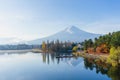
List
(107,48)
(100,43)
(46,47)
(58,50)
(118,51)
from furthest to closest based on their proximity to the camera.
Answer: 1. (46,47)
2. (58,50)
3. (100,43)
4. (107,48)
5. (118,51)

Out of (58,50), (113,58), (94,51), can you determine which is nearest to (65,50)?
(58,50)

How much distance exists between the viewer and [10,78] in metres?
23.1

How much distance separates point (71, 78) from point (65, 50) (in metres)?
→ 48.2

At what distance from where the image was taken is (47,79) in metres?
22.1

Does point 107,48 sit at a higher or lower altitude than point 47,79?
higher

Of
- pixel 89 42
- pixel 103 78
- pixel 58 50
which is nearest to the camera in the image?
pixel 103 78

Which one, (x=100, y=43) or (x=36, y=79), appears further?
(x=100, y=43)

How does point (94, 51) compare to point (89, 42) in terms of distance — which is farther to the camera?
point (89, 42)

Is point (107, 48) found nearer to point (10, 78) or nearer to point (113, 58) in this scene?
point (113, 58)

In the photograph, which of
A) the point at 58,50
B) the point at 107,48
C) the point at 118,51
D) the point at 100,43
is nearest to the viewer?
the point at 118,51

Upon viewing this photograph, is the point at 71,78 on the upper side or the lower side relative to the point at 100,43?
lower

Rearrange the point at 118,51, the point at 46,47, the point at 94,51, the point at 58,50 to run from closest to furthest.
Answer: the point at 118,51 < the point at 94,51 < the point at 58,50 < the point at 46,47

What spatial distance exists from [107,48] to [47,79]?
23478 millimetres

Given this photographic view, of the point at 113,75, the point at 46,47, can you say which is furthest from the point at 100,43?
the point at 46,47
